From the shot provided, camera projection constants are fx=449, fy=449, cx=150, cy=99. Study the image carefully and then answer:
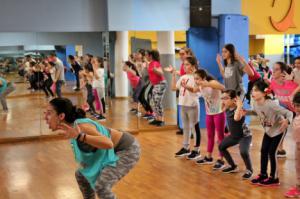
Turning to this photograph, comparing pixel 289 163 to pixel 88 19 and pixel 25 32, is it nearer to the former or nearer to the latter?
pixel 88 19

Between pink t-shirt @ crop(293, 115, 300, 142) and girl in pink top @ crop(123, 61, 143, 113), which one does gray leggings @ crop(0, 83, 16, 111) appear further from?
pink t-shirt @ crop(293, 115, 300, 142)

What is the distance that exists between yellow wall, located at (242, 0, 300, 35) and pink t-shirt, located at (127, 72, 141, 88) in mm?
2366

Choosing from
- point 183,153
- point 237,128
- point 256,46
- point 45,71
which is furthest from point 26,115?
point 256,46

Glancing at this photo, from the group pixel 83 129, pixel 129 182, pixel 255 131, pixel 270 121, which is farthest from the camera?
pixel 255 131

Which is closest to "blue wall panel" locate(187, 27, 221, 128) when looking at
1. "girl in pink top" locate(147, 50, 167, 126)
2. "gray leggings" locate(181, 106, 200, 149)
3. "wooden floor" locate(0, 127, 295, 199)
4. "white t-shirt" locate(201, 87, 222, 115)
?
"girl in pink top" locate(147, 50, 167, 126)

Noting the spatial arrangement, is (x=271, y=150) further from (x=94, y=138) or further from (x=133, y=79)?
(x=133, y=79)

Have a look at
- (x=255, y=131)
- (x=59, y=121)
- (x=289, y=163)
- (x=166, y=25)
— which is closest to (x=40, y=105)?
(x=166, y=25)

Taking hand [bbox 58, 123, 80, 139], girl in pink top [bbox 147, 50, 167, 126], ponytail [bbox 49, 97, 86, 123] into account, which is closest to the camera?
hand [bbox 58, 123, 80, 139]

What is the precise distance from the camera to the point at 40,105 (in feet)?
26.2

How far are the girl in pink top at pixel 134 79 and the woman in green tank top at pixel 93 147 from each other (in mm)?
4759

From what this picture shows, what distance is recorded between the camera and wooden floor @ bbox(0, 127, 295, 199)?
4824 mm

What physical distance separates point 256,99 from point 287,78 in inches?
54.8

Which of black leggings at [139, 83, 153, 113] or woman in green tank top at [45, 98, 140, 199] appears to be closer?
woman in green tank top at [45, 98, 140, 199]

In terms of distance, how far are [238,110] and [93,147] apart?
7.22 feet
